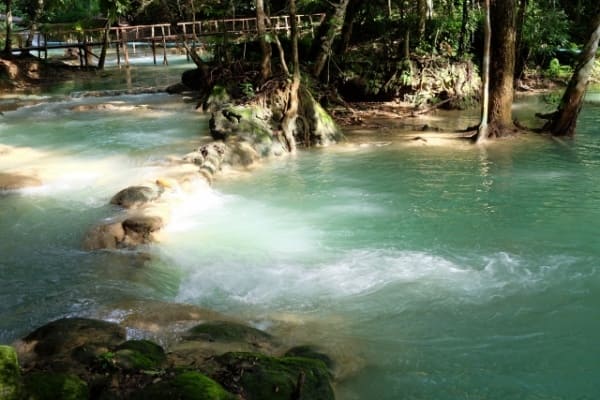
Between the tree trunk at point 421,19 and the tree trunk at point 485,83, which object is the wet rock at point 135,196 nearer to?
the tree trunk at point 485,83

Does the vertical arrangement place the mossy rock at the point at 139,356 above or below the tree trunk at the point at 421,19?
below

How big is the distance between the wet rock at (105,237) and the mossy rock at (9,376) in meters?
4.02

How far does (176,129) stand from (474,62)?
30.3 ft

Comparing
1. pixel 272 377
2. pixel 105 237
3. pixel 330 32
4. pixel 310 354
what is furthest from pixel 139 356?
pixel 330 32

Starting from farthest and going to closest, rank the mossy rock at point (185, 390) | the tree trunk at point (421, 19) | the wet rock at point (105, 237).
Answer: the tree trunk at point (421, 19)
the wet rock at point (105, 237)
the mossy rock at point (185, 390)

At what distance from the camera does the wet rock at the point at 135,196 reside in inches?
338

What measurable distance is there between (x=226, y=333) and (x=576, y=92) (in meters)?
9.83

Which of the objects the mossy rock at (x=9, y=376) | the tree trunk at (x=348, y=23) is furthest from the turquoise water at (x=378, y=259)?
the tree trunk at (x=348, y=23)

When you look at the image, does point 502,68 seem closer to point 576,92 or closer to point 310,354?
point 576,92

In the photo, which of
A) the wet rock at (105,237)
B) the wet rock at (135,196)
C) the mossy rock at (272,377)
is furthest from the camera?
the wet rock at (135,196)

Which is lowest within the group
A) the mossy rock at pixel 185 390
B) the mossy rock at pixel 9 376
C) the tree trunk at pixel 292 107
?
the mossy rock at pixel 185 390

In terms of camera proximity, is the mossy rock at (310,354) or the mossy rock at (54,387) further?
the mossy rock at (310,354)

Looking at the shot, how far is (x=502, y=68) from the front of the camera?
12.6m

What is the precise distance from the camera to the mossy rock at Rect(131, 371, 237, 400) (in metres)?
→ 3.38
